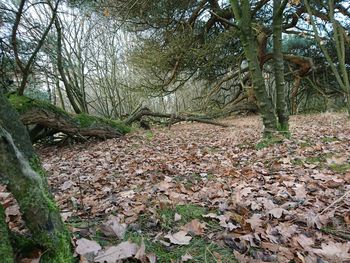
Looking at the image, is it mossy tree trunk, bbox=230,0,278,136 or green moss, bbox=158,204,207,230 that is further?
mossy tree trunk, bbox=230,0,278,136

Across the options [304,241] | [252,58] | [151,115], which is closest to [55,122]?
[151,115]

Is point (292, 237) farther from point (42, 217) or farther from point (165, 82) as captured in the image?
point (165, 82)

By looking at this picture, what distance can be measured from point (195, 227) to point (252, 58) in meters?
3.96

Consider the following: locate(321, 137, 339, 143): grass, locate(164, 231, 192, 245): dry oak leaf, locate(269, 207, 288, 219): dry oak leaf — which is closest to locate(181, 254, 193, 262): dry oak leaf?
locate(164, 231, 192, 245): dry oak leaf

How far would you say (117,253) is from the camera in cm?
151

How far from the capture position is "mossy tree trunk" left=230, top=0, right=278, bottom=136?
4.98 m

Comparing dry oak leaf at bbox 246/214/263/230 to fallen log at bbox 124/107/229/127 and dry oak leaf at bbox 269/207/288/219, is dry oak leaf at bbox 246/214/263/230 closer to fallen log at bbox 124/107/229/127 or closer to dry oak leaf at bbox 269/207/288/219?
dry oak leaf at bbox 269/207/288/219

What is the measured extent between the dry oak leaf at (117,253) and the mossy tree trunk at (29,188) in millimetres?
165

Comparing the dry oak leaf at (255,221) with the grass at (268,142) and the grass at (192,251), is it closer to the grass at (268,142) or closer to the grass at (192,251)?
the grass at (192,251)

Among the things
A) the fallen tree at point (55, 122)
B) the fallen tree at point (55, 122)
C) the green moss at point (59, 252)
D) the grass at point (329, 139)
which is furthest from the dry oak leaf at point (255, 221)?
the fallen tree at point (55, 122)

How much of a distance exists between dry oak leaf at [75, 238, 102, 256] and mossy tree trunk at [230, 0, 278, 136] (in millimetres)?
4217

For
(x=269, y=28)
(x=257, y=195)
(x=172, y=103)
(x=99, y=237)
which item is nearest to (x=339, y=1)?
(x=269, y=28)

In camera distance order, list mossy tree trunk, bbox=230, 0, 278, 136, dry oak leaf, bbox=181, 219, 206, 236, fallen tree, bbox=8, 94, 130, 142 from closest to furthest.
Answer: dry oak leaf, bbox=181, 219, 206, 236 < mossy tree trunk, bbox=230, 0, 278, 136 < fallen tree, bbox=8, 94, 130, 142

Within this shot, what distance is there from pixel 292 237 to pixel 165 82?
33.3 ft
